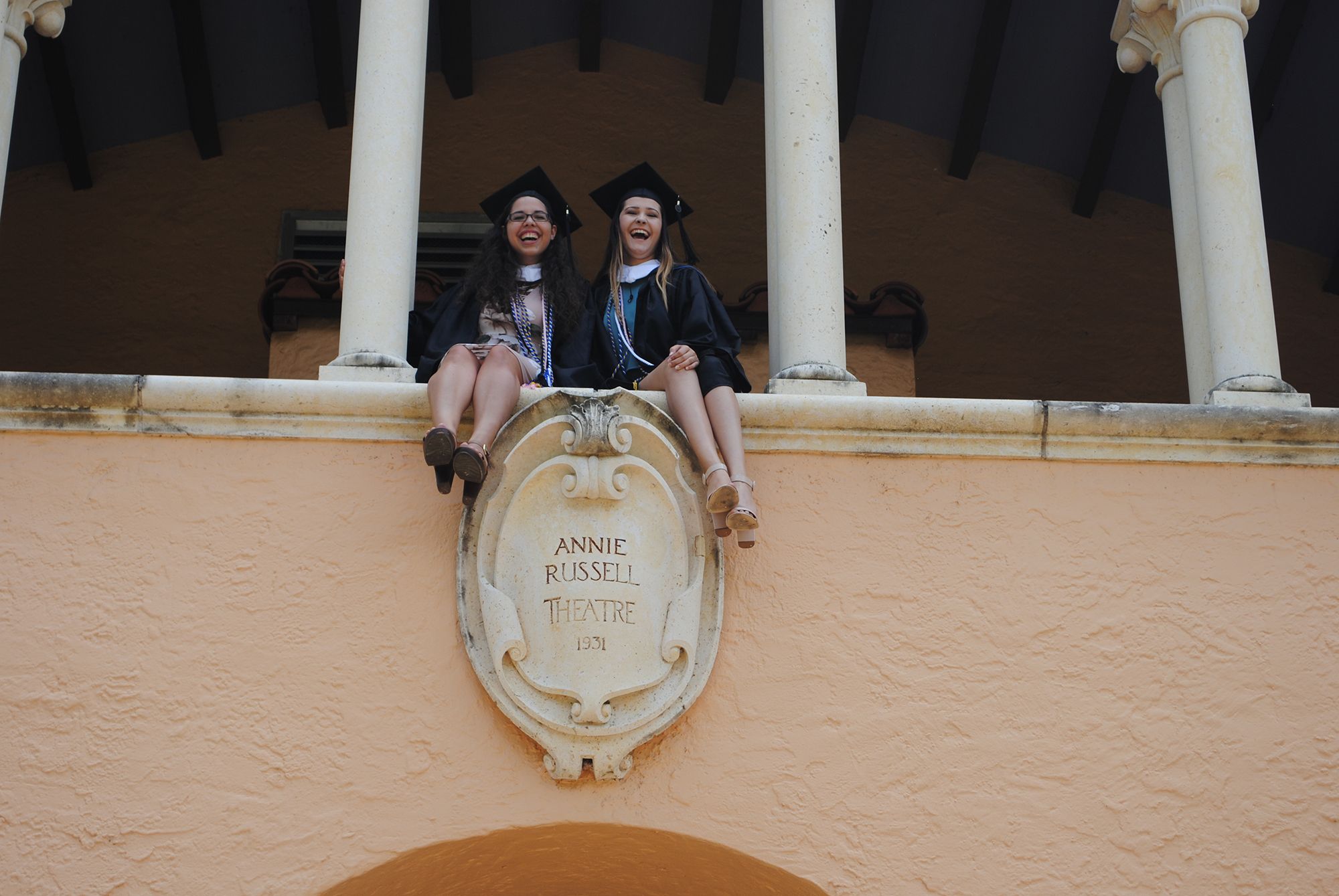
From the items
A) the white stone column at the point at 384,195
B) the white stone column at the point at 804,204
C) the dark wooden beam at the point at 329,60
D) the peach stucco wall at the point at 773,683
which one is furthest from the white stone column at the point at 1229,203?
the dark wooden beam at the point at 329,60

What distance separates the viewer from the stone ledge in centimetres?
499

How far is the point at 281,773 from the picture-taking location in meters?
4.65

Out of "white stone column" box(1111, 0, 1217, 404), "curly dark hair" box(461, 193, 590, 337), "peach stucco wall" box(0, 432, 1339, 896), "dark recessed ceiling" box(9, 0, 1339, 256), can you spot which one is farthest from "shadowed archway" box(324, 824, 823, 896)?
"dark recessed ceiling" box(9, 0, 1339, 256)

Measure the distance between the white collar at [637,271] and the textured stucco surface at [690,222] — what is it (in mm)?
3007

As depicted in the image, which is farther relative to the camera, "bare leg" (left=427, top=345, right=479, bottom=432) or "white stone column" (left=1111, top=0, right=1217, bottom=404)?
"white stone column" (left=1111, top=0, right=1217, bottom=404)

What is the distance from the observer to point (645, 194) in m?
5.58

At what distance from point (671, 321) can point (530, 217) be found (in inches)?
23.6

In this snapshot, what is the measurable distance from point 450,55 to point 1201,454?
4.87m

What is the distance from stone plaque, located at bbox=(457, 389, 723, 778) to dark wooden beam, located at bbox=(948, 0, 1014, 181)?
3.92m

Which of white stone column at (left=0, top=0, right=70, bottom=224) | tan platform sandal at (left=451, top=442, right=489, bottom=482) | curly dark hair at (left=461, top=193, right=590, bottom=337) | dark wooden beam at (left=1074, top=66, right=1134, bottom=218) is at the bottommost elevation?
tan platform sandal at (left=451, top=442, right=489, bottom=482)

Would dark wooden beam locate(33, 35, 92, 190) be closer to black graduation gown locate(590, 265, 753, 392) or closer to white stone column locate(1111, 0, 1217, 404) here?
black graduation gown locate(590, 265, 753, 392)

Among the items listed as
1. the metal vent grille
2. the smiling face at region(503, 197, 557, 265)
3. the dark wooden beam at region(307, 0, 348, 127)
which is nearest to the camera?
the smiling face at region(503, 197, 557, 265)

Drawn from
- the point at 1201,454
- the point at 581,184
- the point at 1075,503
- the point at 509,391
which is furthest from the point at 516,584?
the point at 581,184

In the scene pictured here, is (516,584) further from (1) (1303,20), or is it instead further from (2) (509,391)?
(1) (1303,20)
